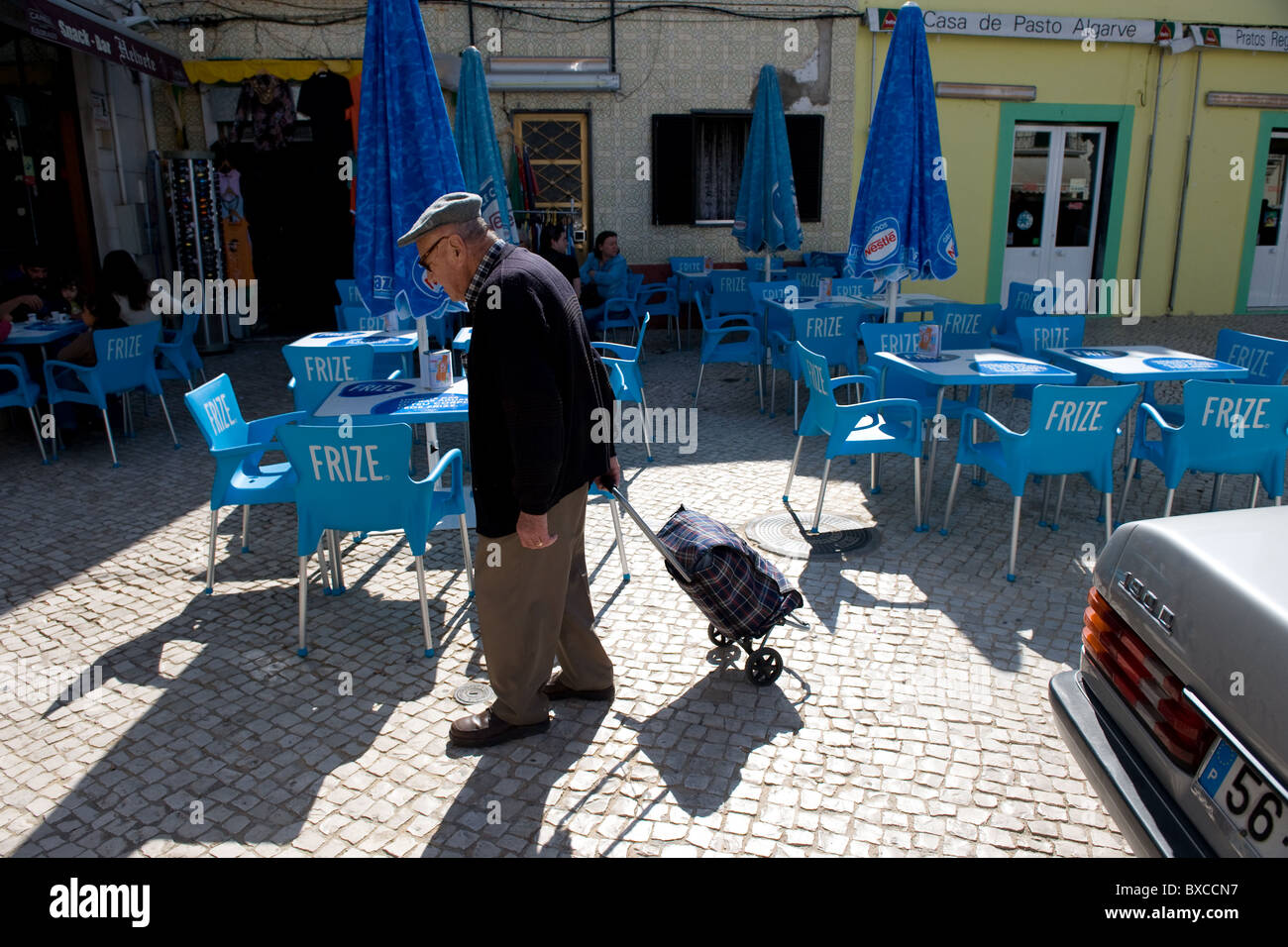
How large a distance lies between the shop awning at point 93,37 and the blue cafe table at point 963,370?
7656 mm

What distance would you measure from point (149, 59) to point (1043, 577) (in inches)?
414

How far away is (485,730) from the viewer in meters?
3.19

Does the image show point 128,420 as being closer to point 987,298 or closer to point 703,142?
point 703,142

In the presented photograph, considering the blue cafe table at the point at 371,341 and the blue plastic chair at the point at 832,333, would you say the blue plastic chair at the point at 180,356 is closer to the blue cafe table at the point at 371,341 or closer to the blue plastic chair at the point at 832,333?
the blue cafe table at the point at 371,341

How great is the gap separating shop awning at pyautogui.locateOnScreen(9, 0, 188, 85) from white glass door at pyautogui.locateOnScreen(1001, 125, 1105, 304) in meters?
11.4

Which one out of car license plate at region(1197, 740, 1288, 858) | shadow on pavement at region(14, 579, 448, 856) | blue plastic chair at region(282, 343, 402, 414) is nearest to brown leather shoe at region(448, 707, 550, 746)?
shadow on pavement at region(14, 579, 448, 856)

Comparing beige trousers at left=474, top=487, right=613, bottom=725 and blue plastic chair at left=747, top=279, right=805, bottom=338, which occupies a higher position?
blue plastic chair at left=747, top=279, right=805, bottom=338

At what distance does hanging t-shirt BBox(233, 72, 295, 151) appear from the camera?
436 inches

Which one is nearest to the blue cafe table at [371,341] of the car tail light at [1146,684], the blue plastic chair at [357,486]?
the blue plastic chair at [357,486]

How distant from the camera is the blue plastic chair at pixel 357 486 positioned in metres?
3.67

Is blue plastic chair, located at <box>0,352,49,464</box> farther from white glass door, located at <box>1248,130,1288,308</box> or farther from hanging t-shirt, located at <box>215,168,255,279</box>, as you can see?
white glass door, located at <box>1248,130,1288,308</box>

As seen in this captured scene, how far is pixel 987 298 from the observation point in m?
13.8

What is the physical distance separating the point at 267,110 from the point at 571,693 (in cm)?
1034

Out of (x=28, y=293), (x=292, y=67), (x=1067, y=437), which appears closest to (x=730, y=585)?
(x=1067, y=437)
